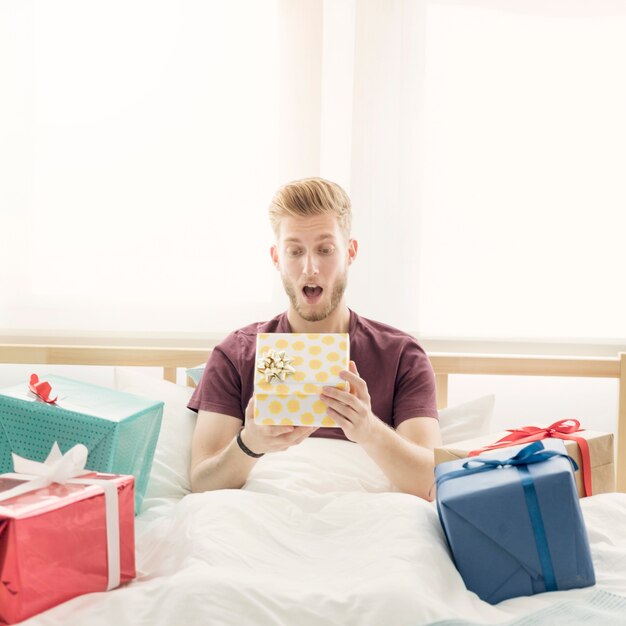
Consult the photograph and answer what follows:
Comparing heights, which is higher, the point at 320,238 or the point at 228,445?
the point at 320,238

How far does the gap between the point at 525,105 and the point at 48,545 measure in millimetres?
1716

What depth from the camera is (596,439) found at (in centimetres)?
145

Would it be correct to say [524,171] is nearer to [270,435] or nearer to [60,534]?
[270,435]

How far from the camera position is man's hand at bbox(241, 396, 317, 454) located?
132 cm

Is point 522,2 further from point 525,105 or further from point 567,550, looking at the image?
point 567,550

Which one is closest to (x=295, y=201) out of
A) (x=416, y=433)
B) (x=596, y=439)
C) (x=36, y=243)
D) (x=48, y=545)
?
(x=416, y=433)

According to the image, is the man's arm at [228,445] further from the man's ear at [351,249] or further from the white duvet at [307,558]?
the man's ear at [351,249]

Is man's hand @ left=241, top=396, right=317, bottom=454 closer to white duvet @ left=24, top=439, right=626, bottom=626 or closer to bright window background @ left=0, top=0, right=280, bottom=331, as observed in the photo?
white duvet @ left=24, top=439, right=626, bottom=626

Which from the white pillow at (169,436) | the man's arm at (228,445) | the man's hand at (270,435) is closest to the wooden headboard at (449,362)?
the white pillow at (169,436)

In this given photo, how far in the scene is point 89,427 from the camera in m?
1.37

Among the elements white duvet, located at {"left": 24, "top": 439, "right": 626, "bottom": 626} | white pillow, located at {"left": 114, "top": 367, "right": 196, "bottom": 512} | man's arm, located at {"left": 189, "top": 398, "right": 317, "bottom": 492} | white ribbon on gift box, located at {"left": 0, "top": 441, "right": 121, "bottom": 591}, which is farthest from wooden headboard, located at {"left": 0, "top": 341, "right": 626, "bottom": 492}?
white ribbon on gift box, located at {"left": 0, "top": 441, "right": 121, "bottom": 591}

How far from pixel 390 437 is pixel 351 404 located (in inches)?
6.7

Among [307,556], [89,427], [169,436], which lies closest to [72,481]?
[89,427]

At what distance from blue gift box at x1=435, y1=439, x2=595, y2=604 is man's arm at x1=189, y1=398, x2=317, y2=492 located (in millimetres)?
337
